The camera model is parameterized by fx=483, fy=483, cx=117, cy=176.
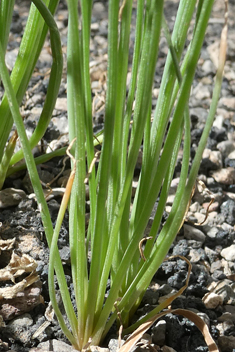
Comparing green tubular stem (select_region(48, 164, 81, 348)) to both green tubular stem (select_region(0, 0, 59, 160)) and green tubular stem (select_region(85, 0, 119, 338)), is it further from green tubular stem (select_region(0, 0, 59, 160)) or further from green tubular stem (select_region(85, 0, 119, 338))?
green tubular stem (select_region(0, 0, 59, 160))

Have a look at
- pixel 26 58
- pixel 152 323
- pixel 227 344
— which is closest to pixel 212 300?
pixel 227 344

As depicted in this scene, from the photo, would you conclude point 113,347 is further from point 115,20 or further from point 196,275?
point 115,20

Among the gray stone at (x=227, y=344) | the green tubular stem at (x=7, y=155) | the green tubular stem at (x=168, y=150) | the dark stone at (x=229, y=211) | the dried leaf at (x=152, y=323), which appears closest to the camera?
the green tubular stem at (x=168, y=150)

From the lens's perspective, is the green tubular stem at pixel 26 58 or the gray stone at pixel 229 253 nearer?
the green tubular stem at pixel 26 58

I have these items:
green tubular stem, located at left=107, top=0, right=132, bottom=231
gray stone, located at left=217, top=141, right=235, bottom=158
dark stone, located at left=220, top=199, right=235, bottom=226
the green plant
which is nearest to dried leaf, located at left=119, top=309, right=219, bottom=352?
the green plant

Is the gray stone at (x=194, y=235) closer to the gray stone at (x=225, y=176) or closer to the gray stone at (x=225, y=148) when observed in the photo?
the gray stone at (x=225, y=176)

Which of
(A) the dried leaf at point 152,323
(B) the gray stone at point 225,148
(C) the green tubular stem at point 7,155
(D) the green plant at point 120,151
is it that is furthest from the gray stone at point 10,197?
(B) the gray stone at point 225,148

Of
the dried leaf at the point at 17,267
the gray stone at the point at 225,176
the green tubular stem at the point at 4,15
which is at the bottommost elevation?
the gray stone at the point at 225,176

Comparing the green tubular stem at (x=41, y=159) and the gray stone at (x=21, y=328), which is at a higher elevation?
the green tubular stem at (x=41, y=159)
